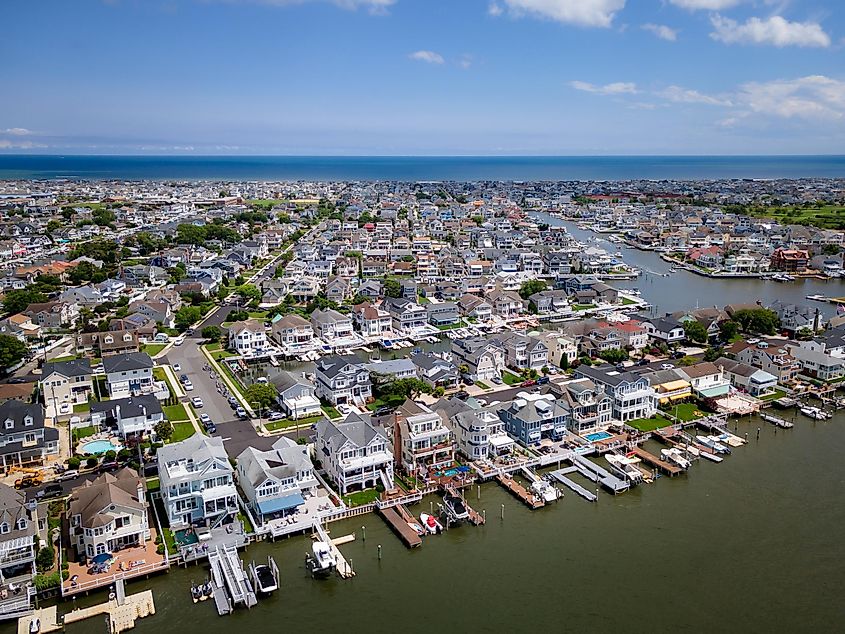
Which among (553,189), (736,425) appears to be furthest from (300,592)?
(553,189)

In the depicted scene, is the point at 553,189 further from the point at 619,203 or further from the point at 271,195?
the point at 271,195

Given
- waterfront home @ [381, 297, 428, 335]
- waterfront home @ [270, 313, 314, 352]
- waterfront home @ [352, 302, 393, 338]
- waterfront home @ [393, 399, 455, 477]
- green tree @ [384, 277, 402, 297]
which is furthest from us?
green tree @ [384, 277, 402, 297]

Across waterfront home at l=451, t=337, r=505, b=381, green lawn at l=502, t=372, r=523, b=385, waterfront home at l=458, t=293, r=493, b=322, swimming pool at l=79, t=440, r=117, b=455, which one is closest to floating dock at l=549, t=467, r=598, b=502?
green lawn at l=502, t=372, r=523, b=385

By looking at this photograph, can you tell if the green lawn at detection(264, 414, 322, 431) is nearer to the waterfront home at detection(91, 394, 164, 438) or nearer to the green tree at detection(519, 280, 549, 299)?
the waterfront home at detection(91, 394, 164, 438)

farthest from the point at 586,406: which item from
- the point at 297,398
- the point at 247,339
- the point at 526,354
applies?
the point at 247,339

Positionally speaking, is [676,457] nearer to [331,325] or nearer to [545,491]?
[545,491]

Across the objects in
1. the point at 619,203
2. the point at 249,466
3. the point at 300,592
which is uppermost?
the point at 619,203
